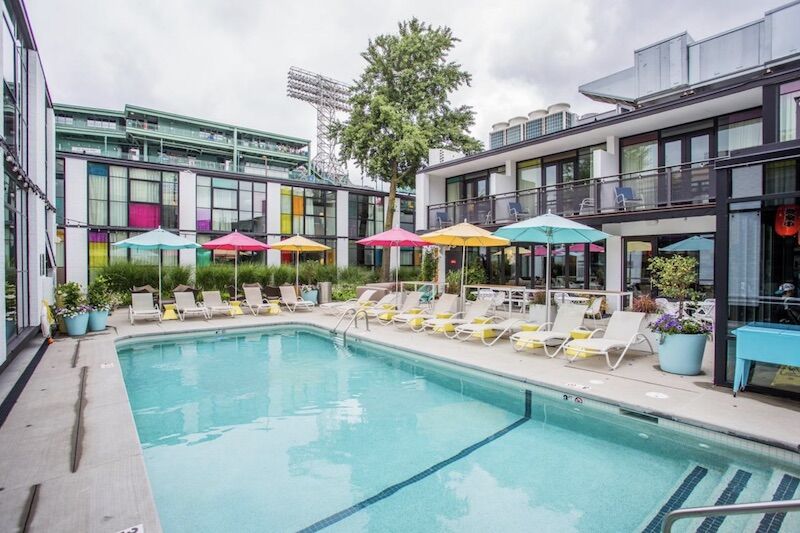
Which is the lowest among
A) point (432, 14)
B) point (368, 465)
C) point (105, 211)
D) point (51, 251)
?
point (368, 465)

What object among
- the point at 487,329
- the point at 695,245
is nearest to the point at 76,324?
the point at 487,329

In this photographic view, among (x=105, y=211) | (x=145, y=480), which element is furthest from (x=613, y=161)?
(x=105, y=211)

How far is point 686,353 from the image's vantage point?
6.50m

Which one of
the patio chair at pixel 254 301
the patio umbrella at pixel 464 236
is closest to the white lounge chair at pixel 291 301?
the patio chair at pixel 254 301

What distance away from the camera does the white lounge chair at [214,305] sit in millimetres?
12938

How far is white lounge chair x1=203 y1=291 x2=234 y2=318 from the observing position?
12938mm

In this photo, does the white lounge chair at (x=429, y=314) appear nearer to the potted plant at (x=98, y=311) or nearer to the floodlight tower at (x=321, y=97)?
the potted plant at (x=98, y=311)

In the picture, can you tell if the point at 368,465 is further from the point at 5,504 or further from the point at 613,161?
the point at 613,161

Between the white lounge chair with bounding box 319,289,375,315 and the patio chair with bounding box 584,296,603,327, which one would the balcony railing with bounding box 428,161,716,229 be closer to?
the patio chair with bounding box 584,296,603,327

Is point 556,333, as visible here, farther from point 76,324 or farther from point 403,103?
point 403,103

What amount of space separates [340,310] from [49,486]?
10.6 metres

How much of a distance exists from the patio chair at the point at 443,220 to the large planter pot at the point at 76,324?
40.1 feet

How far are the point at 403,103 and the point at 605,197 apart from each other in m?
13.3

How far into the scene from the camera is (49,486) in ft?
10.8
